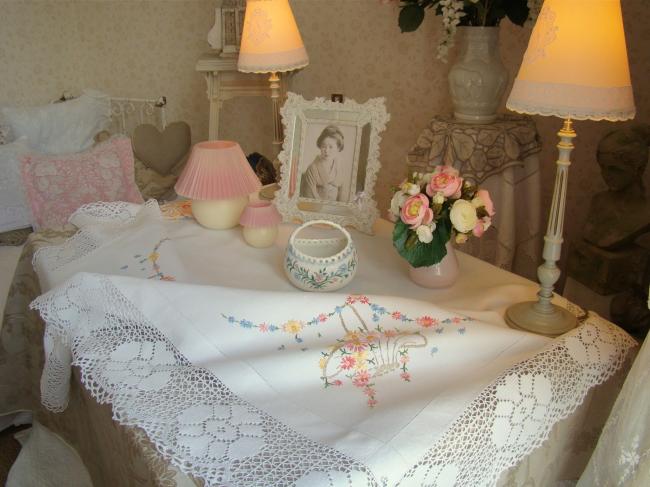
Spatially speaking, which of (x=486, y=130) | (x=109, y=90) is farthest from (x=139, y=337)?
(x=109, y=90)

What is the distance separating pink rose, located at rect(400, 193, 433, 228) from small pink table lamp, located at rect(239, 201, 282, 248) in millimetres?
398

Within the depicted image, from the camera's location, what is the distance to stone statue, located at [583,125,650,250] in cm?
167

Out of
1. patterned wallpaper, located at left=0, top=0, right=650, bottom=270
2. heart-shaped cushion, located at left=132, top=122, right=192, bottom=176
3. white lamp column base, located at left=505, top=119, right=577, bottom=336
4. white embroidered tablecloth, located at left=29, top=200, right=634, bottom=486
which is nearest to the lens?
white embroidered tablecloth, located at left=29, top=200, right=634, bottom=486

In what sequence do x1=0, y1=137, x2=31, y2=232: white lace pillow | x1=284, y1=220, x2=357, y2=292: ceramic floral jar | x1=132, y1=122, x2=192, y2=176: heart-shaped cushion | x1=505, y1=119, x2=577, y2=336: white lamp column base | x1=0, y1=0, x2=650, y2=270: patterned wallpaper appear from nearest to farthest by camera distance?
x1=505, y1=119, x2=577, y2=336: white lamp column base, x1=284, y1=220, x2=357, y2=292: ceramic floral jar, x1=0, y1=137, x2=31, y2=232: white lace pillow, x1=0, y1=0, x2=650, y2=270: patterned wallpaper, x1=132, y1=122, x2=192, y2=176: heart-shaped cushion

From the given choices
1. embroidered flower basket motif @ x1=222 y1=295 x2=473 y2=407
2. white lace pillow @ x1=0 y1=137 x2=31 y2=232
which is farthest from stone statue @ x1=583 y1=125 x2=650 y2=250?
white lace pillow @ x1=0 y1=137 x2=31 y2=232

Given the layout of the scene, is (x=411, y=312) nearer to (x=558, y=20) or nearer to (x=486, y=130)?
(x=558, y=20)

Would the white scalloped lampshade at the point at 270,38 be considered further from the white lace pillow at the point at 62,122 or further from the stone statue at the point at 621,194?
the white lace pillow at the point at 62,122

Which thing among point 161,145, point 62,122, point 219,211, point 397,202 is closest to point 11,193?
point 62,122

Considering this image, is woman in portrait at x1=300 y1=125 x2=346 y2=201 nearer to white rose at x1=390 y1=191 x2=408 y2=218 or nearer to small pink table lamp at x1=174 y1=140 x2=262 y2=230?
small pink table lamp at x1=174 y1=140 x2=262 y2=230

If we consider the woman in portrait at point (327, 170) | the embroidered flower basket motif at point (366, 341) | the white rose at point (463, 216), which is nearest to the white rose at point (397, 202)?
the white rose at point (463, 216)

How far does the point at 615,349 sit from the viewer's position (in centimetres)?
100

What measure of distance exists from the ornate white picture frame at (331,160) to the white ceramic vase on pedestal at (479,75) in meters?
0.63

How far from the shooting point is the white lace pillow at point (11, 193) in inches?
90.5

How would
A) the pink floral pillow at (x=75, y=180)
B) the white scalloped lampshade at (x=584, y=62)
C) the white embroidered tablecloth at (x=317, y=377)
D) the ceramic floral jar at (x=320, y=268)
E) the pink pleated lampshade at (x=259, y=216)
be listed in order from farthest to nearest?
1. the pink floral pillow at (x=75, y=180)
2. the pink pleated lampshade at (x=259, y=216)
3. the ceramic floral jar at (x=320, y=268)
4. the white scalloped lampshade at (x=584, y=62)
5. the white embroidered tablecloth at (x=317, y=377)
